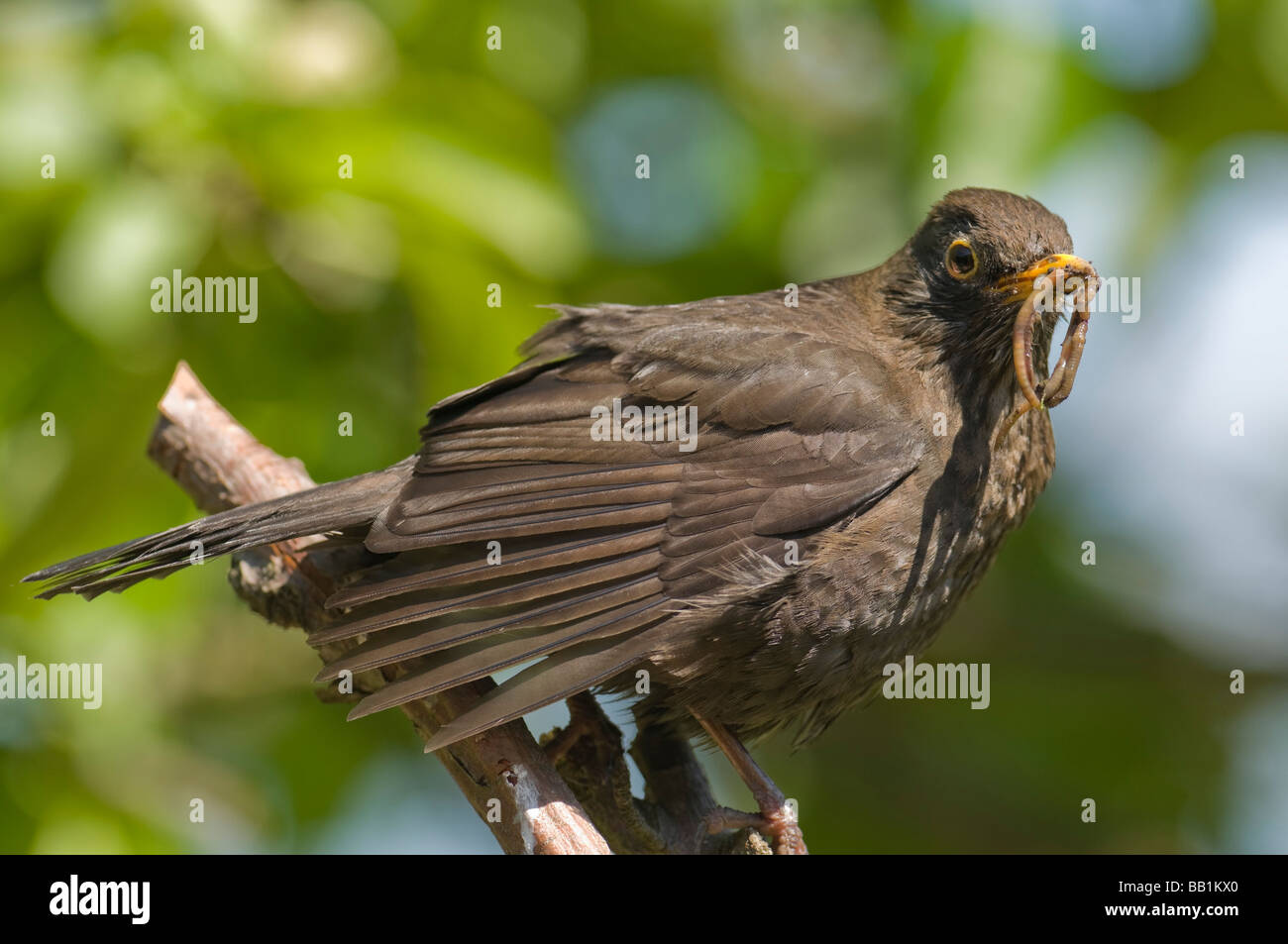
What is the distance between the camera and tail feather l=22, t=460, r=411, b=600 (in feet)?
11.5

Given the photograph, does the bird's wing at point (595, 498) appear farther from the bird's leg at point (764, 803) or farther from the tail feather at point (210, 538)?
the bird's leg at point (764, 803)

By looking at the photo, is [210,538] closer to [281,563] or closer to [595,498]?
[281,563]

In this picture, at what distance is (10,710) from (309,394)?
137 centimetres

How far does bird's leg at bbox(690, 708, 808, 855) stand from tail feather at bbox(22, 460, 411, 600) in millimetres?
1207

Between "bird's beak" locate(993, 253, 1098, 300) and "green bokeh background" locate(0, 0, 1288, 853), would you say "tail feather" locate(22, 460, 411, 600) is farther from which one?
"bird's beak" locate(993, 253, 1098, 300)

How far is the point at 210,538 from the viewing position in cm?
354

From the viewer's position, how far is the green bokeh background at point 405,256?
3.42 m

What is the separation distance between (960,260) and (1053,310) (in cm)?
41

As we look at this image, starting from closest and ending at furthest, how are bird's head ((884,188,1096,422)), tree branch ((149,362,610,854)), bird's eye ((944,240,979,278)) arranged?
tree branch ((149,362,610,854))
bird's head ((884,188,1096,422))
bird's eye ((944,240,979,278))

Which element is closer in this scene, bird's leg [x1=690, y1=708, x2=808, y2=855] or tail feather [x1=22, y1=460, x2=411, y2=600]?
tail feather [x1=22, y1=460, x2=411, y2=600]

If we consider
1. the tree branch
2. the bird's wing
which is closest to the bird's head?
the bird's wing

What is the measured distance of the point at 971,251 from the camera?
3.91 metres

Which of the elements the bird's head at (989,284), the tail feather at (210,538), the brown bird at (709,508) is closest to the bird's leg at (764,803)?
the brown bird at (709,508)

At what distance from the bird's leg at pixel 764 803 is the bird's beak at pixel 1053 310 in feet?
4.09
